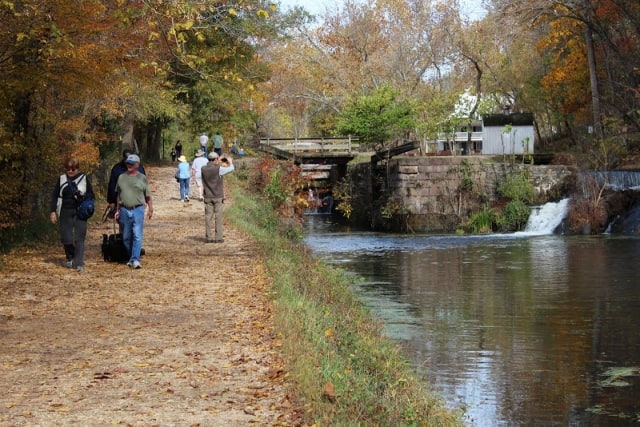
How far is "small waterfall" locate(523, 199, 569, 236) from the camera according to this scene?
38312 millimetres

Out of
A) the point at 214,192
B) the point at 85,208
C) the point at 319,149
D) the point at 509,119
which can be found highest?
the point at 509,119

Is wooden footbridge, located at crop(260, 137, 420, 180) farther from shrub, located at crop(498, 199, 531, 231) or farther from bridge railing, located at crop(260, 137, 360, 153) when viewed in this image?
shrub, located at crop(498, 199, 531, 231)

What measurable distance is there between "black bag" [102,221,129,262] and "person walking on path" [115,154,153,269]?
545mm

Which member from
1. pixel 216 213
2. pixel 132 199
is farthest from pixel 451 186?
pixel 132 199

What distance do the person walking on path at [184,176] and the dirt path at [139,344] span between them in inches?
511

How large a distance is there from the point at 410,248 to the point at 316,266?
47.4ft

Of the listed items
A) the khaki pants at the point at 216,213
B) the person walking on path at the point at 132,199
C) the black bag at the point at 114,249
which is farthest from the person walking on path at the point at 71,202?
the khaki pants at the point at 216,213

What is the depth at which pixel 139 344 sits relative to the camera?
990 centimetres

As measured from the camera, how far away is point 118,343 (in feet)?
32.6

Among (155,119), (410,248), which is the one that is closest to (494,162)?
(410,248)

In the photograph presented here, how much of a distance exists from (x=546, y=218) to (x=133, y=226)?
87.7 feet

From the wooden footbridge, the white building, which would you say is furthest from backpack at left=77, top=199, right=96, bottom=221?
the white building

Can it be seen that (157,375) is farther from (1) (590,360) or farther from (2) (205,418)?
(1) (590,360)

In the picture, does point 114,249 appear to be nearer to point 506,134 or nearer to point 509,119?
point 509,119
